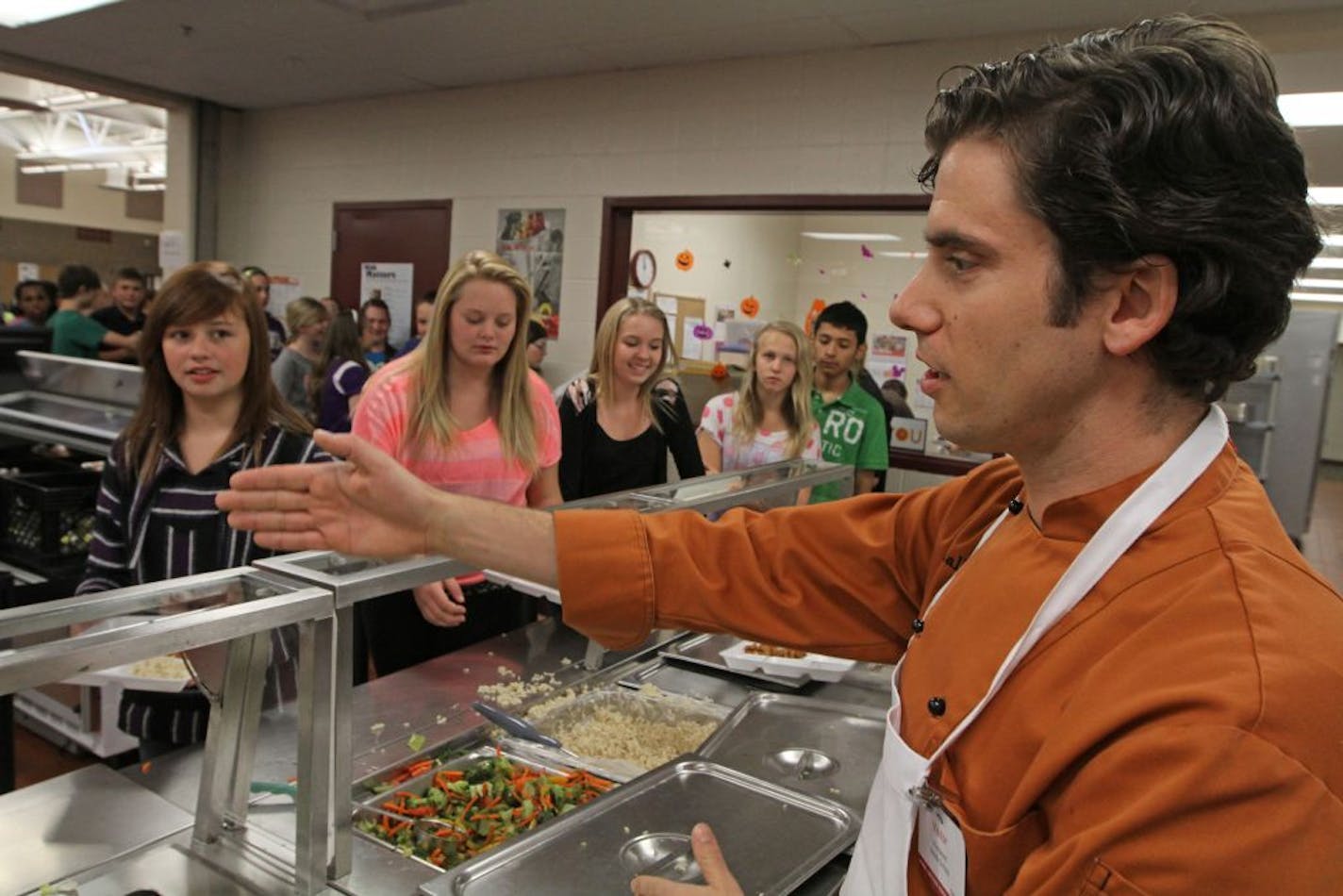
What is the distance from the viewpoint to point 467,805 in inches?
56.3

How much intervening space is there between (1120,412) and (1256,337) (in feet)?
0.49


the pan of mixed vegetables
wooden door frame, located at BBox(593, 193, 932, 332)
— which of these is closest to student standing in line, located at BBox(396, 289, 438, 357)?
wooden door frame, located at BBox(593, 193, 932, 332)

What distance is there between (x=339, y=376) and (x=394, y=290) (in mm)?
2284

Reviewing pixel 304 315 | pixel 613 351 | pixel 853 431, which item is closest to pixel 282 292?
pixel 304 315

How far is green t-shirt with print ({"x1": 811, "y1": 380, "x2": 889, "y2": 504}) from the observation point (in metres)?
3.93

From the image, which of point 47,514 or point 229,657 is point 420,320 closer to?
point 47,514

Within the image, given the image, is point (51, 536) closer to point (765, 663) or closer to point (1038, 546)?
point (765, 663)

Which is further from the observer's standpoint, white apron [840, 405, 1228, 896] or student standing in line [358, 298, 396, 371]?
student standing in line [358, 298, 396, 371]

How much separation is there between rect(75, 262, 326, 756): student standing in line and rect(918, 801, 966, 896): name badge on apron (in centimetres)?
151

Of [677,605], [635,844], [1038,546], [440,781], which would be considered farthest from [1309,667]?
[440,781]

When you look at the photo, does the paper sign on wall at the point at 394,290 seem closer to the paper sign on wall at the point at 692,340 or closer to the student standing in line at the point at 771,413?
the paper sign on wall at the point at 692,340

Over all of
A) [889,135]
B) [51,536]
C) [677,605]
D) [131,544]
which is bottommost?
[51,536]

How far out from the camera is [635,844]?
1308 mm

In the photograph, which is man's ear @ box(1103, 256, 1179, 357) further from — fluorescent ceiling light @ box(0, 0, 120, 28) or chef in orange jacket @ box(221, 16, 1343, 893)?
fluorescent ceiling light @ box(0, 0, 120, 28)
